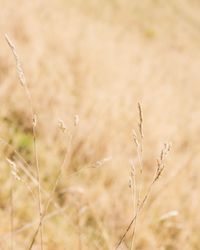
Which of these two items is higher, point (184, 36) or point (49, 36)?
point (184, 36)

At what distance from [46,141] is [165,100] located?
1.81 metres

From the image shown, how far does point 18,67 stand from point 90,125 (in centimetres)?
241

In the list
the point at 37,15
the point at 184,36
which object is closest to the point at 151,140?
the point at 37,15

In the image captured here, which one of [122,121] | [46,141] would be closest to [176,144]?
[122,121]

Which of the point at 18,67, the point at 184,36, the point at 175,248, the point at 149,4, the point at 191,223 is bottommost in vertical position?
the point at 18,67

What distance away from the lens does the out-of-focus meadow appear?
2.28 m

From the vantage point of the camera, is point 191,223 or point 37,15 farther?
point 37,15

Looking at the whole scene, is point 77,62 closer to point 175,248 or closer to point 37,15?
point 37,15

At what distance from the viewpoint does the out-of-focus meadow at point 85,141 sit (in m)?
2.28

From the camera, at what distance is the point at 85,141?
3.24 metres

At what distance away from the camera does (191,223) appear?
114 inches

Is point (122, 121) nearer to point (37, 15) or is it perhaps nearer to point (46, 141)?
point (46, 141)

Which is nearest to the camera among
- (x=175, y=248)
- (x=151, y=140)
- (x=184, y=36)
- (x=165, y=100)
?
(x=175, y=248)

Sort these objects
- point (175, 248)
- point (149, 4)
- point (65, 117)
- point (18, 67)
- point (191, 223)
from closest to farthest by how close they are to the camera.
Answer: point (18, 67) < point (175, 248) < point (191, 223) < point (65, 117) < point (149, 4)
